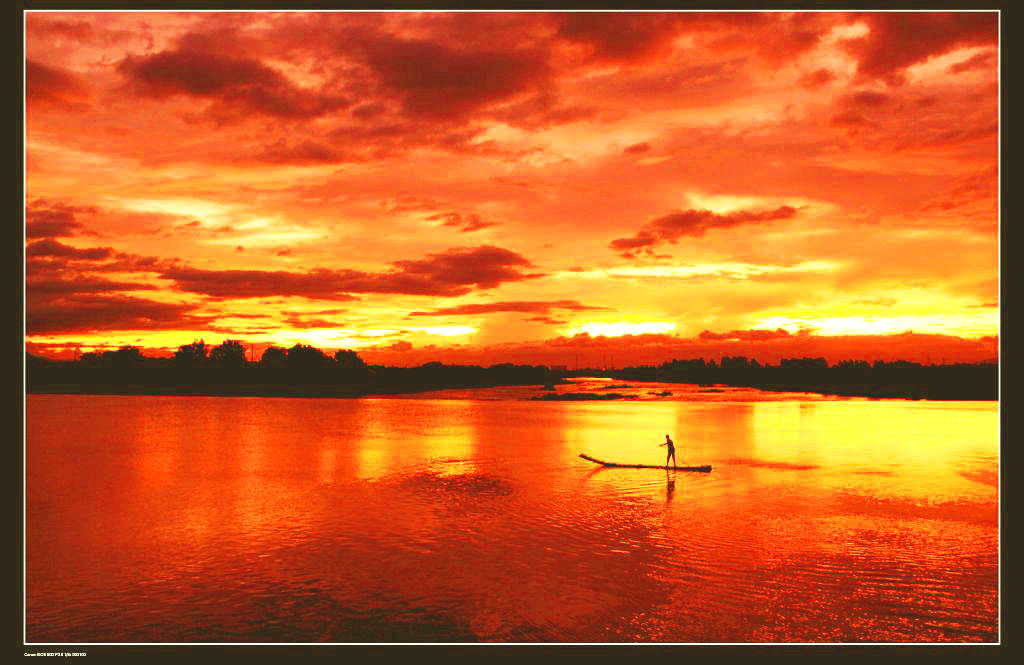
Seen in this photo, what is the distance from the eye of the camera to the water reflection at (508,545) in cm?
1730

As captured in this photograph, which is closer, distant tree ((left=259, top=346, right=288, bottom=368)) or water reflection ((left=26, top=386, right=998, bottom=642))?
water reflection ((left=26, top=386, right=998, bottom=642))

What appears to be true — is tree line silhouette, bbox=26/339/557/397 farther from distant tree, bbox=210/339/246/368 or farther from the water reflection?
the water reflection

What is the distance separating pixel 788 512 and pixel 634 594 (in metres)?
12.7

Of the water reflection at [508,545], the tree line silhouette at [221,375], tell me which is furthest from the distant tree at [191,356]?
the water reflection at [508,545]

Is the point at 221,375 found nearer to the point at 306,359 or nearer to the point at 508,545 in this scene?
the point at 306,359

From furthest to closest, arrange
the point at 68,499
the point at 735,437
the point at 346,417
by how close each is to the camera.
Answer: the point at 346,417
the point at 735,437
the point at 68,499

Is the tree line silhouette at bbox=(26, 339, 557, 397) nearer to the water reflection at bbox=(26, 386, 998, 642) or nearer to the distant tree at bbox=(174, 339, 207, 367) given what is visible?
the distant tree at bbox=(174, 339, 207, 367)

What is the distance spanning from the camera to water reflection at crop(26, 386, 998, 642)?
1730cm

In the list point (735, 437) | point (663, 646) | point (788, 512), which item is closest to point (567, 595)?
point (663, 646)

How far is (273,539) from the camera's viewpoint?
25.0 m

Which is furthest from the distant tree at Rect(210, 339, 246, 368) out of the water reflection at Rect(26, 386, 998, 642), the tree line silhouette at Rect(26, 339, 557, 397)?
the water reflection at Rect(26, 386, 998, 642)

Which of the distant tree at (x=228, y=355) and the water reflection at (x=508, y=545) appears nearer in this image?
the water reflection at (x=508, y=545)

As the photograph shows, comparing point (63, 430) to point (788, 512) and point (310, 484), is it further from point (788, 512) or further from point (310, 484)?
point (788, 512)

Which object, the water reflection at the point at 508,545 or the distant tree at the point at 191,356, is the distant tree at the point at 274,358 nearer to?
the distant tree at the point at 191,356
